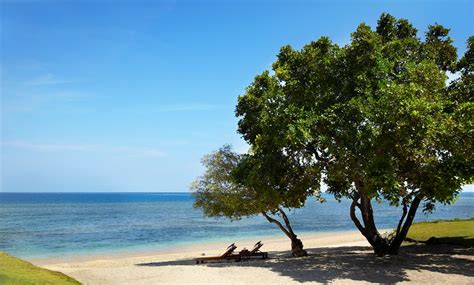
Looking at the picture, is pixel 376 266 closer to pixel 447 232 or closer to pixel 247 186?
pixel 247 186

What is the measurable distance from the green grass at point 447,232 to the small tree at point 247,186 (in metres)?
11.1

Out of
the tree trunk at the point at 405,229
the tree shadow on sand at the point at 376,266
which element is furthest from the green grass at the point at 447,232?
the tree trunk at the point at 405,229

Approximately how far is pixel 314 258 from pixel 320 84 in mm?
11483

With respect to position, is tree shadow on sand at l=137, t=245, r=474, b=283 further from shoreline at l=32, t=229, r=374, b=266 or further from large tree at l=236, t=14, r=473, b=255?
shoreline at l=32, t=229, r=374, b=266

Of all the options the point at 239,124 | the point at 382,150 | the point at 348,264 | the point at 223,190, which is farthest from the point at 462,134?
the point at 223,190

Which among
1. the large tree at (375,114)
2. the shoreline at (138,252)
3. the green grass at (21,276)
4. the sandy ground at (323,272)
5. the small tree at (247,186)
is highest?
the large tree at (375,114)

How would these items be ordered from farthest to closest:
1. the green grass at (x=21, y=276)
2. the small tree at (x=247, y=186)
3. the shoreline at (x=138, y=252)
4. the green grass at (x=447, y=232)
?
the shoreline at (x=138, y=252) → the green grass at (x=447, y=232) → the small tree at (x=247, y=186) → the green grass at (x=21, y=276)

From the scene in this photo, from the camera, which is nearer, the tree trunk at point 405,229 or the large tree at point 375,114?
the large tree at point 375,114

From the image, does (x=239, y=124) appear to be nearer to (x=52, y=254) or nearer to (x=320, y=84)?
(x=320, y=84)

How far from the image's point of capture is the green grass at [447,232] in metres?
32.4

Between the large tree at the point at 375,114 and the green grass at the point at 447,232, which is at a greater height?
the large tree at the point at 375,114

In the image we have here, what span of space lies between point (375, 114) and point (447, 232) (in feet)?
67.2

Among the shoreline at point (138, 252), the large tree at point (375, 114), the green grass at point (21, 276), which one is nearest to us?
the green grass at point (21, 276)

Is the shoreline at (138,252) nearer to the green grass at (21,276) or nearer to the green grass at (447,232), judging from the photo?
the green grass at (447,232)
